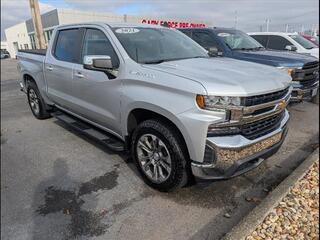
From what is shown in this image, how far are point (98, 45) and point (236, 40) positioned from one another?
453 centimetres

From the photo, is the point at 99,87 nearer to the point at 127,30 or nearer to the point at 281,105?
the point at 127,30

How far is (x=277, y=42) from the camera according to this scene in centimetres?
Result: 1037

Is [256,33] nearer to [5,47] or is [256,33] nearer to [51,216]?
[51,216]

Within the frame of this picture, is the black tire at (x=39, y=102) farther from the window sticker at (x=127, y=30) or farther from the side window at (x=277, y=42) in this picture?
the side window at (x=277, y=42)

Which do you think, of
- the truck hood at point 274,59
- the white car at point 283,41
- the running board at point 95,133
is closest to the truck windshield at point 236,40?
the truck hood at point 274,59

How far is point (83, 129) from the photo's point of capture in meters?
4.55

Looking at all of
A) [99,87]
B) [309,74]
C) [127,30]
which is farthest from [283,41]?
[99,87]

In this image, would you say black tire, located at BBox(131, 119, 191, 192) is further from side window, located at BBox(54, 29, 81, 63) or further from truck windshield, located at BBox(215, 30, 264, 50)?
truck windshield, located at BBox(215, 30, 264, 50)

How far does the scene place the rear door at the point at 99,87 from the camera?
12.2 feet

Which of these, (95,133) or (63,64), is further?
(63,64)

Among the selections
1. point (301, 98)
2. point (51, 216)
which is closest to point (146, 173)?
point (51, 216)

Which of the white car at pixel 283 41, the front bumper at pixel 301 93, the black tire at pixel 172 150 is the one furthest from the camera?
the white car at pixel 283 41

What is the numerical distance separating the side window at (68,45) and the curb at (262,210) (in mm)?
3152

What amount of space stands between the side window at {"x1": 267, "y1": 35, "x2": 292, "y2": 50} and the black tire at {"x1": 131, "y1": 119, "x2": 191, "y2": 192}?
853 centimetres
